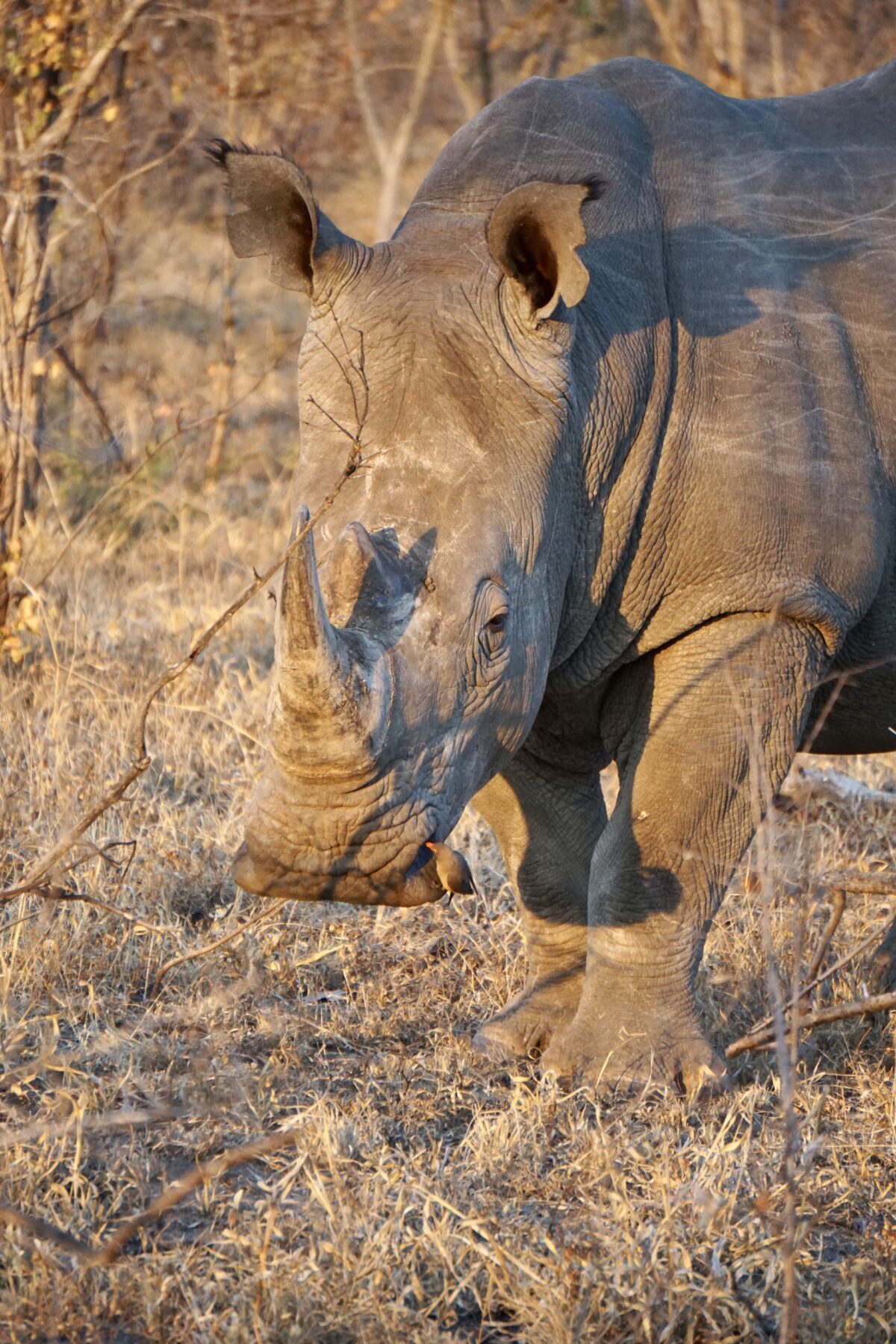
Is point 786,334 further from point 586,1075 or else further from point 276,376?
point 276,376

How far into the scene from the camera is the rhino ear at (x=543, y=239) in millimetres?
3562

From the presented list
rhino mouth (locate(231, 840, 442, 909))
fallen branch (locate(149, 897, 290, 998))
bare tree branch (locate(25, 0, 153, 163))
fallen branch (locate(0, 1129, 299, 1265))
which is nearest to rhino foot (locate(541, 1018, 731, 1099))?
fallen branch (locate(149, 897, 290, 998))

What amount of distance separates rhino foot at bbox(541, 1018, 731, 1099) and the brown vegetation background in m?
0.10

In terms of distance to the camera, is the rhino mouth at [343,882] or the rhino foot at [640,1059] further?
the rhino foot at [640,1059]

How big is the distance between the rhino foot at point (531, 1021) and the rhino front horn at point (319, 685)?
1.30 m

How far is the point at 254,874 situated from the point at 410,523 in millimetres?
764

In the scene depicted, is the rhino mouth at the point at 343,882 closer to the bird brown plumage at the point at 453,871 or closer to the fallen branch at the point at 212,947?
the bird brown plumage at the point at 453,871

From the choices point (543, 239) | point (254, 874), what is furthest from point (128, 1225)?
point (543, 239)

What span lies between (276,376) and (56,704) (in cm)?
725

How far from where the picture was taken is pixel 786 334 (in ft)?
13.6

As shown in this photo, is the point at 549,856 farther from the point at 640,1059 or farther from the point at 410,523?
the point at 410,523

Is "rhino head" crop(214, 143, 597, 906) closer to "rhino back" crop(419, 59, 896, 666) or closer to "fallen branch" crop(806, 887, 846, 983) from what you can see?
"rhino back" crop(419, 59, 896, 666)

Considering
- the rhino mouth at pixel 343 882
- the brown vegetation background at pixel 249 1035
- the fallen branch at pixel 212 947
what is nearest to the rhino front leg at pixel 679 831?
the brown vegetation background at pixel 249 1035

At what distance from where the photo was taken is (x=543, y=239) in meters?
3.69
